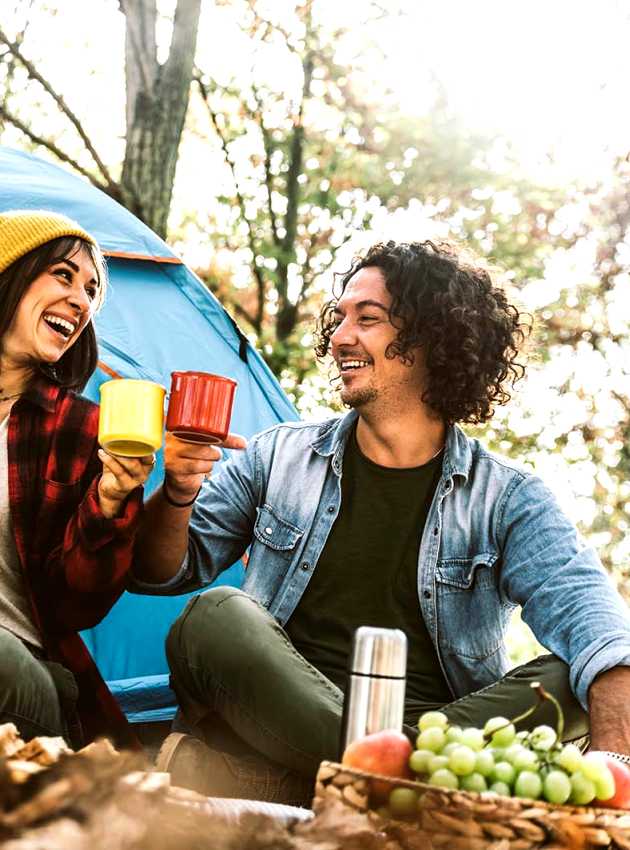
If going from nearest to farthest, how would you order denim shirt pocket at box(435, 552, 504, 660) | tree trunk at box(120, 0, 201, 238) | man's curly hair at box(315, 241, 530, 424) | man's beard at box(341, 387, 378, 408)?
denim shirt pocket at box(435, 552, 504, 660) < man's beard at box(341, 387, 378, 408) < man's curly hair at box(315, 241, 530, 424) < tree trunk at box(120, 0, 201, 238)

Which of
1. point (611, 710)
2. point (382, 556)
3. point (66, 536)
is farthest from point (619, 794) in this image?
point (66, 536)

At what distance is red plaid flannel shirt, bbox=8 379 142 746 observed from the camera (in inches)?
90.7

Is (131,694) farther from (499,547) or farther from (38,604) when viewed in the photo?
(499,547)

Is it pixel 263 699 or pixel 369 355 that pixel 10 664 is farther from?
pixel 369 355

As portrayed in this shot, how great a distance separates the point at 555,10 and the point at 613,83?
132cm

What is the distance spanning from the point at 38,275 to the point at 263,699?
1168 mm

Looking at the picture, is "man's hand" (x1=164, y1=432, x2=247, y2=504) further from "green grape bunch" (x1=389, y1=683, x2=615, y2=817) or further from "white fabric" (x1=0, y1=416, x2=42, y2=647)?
"green grape bunch" (x1=389, y1=683, x2=615, y2=817)

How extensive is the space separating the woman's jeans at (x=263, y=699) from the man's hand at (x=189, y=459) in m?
0.25

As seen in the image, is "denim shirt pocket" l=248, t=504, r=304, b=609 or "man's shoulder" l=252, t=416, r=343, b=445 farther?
"man's shoulder" l=252, t=416, r=343, b=445

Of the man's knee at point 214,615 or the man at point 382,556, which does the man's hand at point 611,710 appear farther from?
the man's knee at point 214,615

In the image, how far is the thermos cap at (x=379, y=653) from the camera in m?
1.52

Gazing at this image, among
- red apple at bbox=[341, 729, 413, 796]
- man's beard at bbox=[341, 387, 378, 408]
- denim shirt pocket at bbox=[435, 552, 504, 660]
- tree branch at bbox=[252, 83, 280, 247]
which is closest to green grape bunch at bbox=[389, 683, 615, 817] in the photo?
red apple at bbox=[341, 729, 413, 796]

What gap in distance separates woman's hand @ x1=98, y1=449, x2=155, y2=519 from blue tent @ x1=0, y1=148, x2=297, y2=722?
131 cm

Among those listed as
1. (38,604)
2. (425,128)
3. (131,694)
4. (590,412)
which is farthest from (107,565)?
(590,412)
